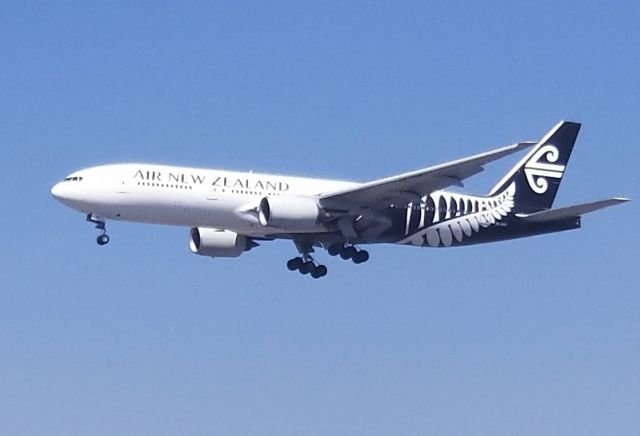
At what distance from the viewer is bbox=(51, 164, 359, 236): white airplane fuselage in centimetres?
6066

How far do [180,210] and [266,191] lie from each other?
11.9 feet

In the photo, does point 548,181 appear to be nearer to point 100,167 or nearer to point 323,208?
point 323,208

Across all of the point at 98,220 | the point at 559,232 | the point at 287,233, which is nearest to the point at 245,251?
the point at 287,233

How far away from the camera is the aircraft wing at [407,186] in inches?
2355

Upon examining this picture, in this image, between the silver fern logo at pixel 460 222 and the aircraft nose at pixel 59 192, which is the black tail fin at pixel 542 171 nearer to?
the silver fern logo at pixel 460 222

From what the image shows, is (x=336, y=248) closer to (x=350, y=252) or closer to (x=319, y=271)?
(x=350, y=252)

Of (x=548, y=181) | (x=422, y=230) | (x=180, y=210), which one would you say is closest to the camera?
(x=180, y=210)

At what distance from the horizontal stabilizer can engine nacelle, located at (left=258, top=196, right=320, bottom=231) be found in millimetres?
9484

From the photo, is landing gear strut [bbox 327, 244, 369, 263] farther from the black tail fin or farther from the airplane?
the black tail fin

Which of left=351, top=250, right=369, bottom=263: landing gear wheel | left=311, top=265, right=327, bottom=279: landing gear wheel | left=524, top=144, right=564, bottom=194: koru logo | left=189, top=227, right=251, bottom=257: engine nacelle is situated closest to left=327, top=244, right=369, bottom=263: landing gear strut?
left=351, top=250, right=369, bottom=263: landing gear wheel

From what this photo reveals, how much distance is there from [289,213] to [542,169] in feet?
45.0

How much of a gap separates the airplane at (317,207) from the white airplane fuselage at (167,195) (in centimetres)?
4

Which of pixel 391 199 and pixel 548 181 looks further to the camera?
pixel 548 181

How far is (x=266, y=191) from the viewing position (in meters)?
62.3
